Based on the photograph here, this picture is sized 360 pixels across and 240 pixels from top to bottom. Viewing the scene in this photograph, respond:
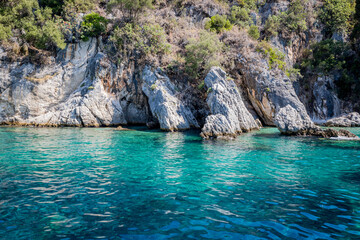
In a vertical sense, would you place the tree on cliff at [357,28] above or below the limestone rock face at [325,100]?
above

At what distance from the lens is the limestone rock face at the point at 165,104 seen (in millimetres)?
25825

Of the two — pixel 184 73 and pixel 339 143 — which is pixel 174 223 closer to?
pixel 339 143

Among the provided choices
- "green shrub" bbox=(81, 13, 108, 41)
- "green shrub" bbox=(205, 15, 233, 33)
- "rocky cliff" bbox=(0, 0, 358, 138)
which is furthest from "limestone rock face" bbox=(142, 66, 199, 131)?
"green shrub" bbox=(205, 15, 233, 33)

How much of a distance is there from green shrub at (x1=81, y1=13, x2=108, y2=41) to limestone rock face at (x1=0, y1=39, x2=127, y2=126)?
2.72 metres

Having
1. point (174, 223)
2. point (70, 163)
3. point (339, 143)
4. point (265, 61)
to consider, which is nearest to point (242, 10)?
point (265, 61)

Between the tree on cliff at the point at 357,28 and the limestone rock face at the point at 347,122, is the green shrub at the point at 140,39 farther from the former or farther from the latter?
the tree on cliff at the point at 357,28

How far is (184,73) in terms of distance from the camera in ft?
105

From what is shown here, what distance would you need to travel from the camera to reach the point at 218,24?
3744cm

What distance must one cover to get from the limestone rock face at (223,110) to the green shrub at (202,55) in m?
3.38

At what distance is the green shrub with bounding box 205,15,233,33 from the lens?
121ft

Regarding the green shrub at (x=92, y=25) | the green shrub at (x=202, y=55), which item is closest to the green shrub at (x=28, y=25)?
the green shrub at (x=92, y=25)

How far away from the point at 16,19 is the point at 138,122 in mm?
21724

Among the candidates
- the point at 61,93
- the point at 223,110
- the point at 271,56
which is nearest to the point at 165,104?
the point at 223,110

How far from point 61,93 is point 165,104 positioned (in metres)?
16.3
